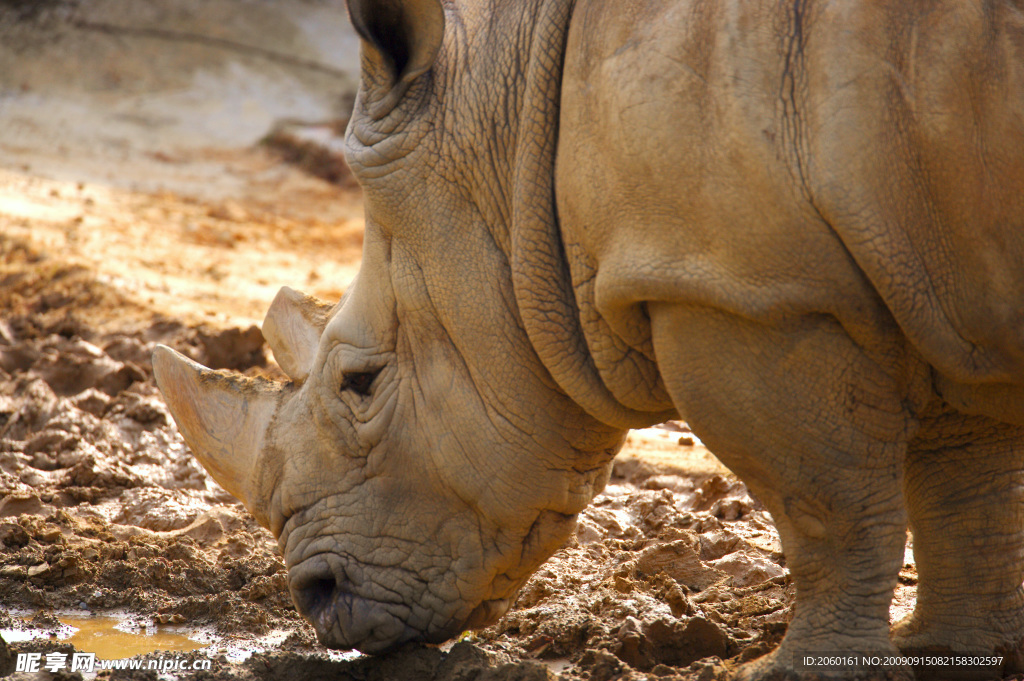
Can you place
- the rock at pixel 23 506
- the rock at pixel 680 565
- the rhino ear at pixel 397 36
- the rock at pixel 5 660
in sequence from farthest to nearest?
1. the rock at pixel 23 506
2. the rock at pixel 680 565
3. the rock at pixel 5 660
4. the rhino ear at pixel 397 36

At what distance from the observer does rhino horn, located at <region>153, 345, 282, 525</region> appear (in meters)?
3.33

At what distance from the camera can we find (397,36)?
9.59 feet

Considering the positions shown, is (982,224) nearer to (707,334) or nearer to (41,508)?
(707,334)

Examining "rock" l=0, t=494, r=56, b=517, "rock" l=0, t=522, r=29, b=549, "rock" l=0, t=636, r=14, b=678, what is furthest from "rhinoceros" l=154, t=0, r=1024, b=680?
"rock" l=0, t=494, r=56, b=517

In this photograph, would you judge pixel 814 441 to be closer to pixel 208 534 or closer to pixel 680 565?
pixel 680 565

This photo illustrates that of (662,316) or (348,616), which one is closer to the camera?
(662,316)

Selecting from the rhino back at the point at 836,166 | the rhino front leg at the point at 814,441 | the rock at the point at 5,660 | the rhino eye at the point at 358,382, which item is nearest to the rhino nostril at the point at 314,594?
the rhino eye at the point at 358,382

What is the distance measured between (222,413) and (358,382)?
497 millimetres

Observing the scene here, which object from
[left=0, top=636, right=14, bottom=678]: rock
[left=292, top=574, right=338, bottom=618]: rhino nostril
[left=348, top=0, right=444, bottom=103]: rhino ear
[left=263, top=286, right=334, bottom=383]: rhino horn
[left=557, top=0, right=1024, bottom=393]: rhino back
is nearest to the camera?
[left=557, top=0, right=1024, bottom=393]: rhino back

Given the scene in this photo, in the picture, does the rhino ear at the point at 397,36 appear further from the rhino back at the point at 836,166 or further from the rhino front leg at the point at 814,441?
the rhino front leg at the point at 814,441

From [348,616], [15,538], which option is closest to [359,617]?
[348,616]

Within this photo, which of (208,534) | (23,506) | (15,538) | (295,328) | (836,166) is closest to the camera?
(836,166)

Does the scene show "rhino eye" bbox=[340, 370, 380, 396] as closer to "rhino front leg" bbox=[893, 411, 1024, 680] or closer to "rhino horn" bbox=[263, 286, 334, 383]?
"rhino horn" bbox=[263, 286, 334, 383]

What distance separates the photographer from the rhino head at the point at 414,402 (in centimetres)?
291
